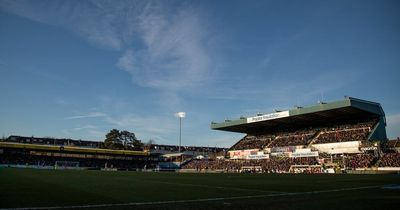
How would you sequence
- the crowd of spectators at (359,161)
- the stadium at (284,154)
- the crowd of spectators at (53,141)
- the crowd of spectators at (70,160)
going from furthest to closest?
1. the crowd of spectators at (53,141)
2. the crowd of spectators at (70,160)
3. the crowd of spectators at (359,161)
4. the stadium at (284,154)

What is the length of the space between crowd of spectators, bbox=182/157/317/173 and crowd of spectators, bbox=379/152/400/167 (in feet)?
41.8

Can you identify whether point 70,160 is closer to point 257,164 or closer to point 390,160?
point 257,164

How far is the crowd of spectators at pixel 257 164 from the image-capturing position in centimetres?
6588

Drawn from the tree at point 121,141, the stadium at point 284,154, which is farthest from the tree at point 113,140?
the stadium at point 284,154

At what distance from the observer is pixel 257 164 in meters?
74.4

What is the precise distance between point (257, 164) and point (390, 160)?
94.0 feet

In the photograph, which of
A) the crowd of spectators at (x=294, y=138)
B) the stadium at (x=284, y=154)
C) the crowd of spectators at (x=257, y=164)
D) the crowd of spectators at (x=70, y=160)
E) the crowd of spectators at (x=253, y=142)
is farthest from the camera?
the crowd of spectators at (x=70, y=160)

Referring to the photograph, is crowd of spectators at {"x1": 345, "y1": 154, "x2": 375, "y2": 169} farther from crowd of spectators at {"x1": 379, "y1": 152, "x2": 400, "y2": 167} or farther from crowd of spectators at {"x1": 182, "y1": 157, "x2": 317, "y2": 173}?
crowd of spectators at {"x1": 182, "y1": 157, "x2": 317, "y2": 173}

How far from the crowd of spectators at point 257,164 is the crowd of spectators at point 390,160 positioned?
1273 centimetres

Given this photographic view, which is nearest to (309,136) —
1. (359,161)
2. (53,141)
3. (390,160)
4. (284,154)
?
(284,154)

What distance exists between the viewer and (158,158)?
119m

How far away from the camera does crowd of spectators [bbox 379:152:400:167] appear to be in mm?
49653

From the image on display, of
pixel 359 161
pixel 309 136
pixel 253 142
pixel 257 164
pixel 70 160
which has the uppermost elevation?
pixel 309 136

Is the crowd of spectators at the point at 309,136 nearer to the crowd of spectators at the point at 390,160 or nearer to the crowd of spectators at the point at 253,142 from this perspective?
the crowd of spectators at the point at 253,142
